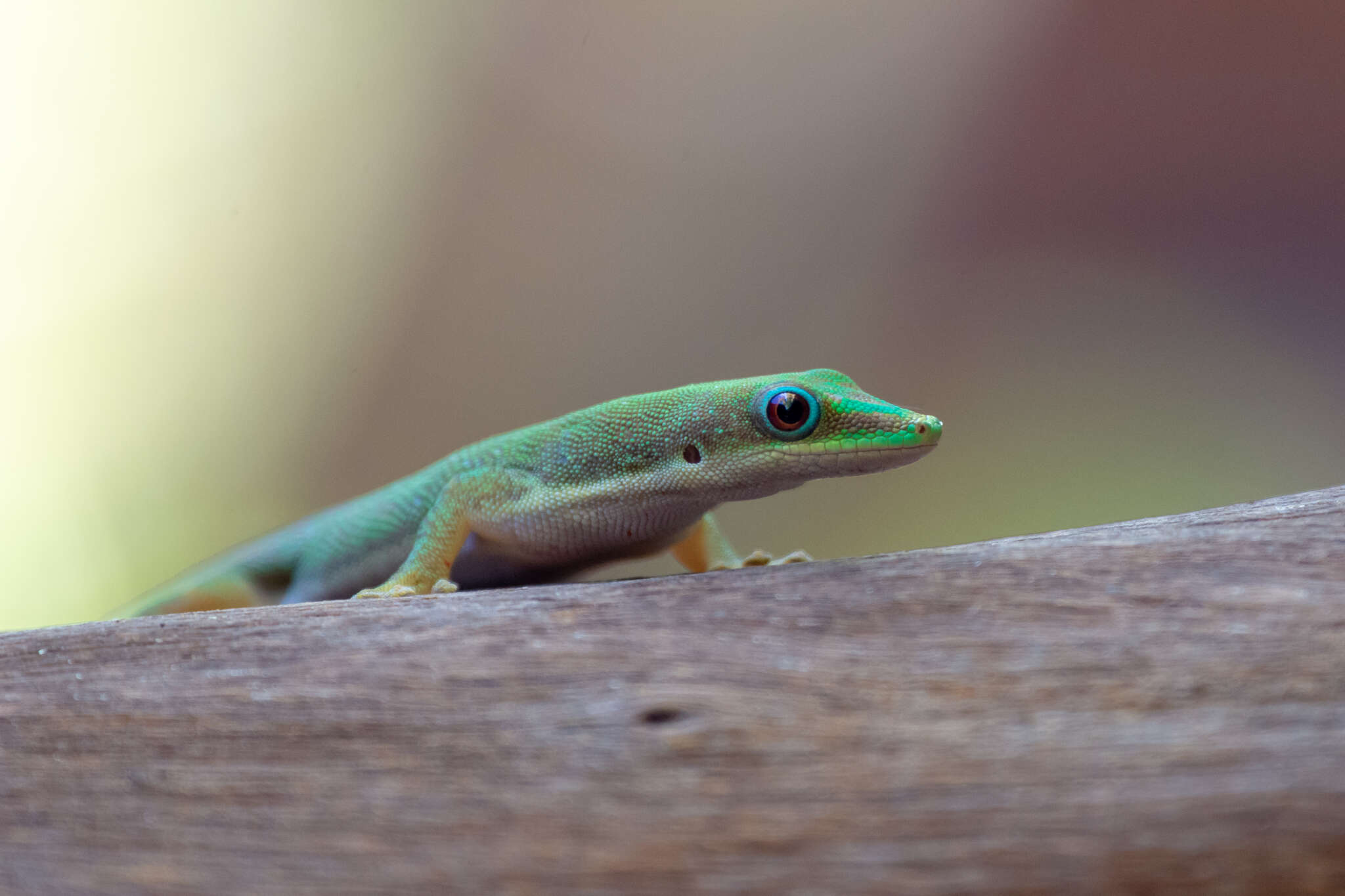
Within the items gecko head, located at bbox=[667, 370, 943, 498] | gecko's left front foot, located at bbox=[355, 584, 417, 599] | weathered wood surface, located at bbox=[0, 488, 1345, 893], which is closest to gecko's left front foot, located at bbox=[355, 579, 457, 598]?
gecko's left front foot, located at bbox=[355, 584, 417, 599]

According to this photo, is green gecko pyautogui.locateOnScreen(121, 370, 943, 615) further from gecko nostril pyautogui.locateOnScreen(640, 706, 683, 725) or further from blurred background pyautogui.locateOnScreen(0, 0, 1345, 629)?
blurred background pyautogui.locateOnScreen(0, 0, 1345, 629)

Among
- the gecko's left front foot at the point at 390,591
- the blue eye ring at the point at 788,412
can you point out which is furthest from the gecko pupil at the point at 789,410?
the gecko's left front foot at the point at 390,591

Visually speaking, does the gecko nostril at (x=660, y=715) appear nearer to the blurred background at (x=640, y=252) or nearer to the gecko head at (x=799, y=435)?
the gecko head at (x=799, y=435)

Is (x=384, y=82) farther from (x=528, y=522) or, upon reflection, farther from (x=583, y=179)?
(x=528, y=522)

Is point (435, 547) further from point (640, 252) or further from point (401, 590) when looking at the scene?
point (640, 252)

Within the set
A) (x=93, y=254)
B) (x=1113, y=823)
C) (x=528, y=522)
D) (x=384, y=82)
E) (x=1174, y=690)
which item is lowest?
(x=1113, y=823)

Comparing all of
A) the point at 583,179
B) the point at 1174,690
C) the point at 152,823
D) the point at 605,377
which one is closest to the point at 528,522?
the point at 152,823

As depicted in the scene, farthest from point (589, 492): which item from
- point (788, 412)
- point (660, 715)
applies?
point (660, 715)
